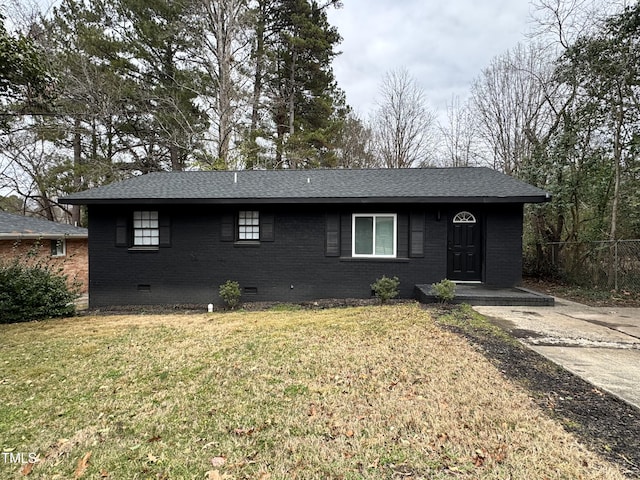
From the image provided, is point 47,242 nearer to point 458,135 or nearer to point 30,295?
point 30,295

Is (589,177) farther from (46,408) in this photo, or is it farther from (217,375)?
(46,408)

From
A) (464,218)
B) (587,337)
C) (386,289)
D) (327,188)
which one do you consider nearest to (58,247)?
(327,188)

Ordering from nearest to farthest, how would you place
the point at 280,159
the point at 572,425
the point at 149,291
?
1. the point at 572,425
2. the point at 149,291
3. the point at 280,159

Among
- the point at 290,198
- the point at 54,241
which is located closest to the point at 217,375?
the point at 290,198

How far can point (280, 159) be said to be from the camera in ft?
52.6

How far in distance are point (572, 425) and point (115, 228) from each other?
9.91 m

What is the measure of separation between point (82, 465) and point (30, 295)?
23.8ft

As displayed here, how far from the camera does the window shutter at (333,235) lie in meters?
8.30

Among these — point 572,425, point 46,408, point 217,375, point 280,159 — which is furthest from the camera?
point 280,159

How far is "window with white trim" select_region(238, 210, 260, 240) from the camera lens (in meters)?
8.62

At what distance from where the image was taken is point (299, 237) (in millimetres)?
8422

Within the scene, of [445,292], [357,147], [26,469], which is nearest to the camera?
[26,469]

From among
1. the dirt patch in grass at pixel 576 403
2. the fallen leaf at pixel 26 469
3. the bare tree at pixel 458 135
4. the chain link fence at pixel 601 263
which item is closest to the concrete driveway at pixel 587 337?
the dirt patch in grass at pixel 576 403

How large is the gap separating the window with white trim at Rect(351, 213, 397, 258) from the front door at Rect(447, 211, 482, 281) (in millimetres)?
1482
